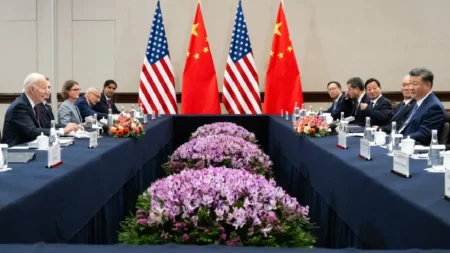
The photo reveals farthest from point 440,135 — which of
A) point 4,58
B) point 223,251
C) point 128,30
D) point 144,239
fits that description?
point 4,58

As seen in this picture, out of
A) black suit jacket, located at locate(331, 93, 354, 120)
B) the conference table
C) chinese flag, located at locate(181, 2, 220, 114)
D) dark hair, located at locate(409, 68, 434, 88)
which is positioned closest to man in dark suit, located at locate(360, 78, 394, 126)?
black suit jacket, located at locate(331, 93, 354, 120)

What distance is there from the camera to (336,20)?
353 inches

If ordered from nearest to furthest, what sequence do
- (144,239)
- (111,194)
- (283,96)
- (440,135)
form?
(144,239), (111,194), (440,135), (283,96)

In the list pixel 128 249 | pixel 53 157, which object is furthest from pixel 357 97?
pixel 128 249

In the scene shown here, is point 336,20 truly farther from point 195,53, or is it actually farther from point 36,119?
point 36,119

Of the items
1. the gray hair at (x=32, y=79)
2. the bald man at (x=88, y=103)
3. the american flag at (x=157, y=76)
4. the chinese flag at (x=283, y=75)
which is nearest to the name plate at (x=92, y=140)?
the gray hair at (x=32, y=79)

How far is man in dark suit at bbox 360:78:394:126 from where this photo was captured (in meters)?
6.33

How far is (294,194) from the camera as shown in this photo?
4938 mm

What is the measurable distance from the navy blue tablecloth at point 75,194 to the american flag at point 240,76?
3.83 metres

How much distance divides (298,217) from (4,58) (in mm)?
7803

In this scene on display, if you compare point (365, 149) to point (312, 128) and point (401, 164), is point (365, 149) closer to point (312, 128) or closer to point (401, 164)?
point (401, 164)

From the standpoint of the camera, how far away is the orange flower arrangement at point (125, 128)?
453cm

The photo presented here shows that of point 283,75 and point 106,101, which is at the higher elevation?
point 283,75

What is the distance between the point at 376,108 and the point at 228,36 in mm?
3263
